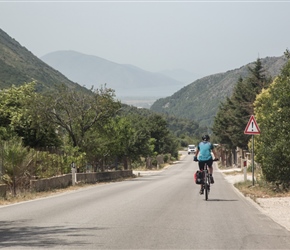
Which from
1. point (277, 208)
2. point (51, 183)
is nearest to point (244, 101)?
point (51, 183)

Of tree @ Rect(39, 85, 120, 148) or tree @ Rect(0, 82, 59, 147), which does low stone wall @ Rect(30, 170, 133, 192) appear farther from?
tree @ Rect(0, 82, 59, 147)

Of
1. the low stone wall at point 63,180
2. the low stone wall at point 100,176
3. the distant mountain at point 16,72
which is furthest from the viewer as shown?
the distant mountain at point 16,72

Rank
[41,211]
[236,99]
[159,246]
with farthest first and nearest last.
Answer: [236,99]
[41,211]
[159,246]

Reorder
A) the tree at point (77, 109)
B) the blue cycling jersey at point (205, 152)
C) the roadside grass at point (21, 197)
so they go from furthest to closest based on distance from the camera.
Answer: the tree at point (77, 109) → the roadside grass at point (21, 197) → the blue cycling jersey at point (205, 152)

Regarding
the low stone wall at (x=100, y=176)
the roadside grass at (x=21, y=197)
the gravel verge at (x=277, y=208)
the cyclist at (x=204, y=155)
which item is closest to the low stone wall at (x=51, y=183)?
the roadside grass at (x=21, y=197)

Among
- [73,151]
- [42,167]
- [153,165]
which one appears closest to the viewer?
[42,167]

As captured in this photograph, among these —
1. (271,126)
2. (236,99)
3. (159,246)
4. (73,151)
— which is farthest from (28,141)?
(236,99)

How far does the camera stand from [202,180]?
1689 cm

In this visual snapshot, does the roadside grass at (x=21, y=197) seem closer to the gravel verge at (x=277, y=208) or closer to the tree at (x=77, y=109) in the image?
the gravel verge at (x=277, y=208)

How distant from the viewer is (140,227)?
35.3 feet

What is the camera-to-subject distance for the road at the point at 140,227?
359 inches

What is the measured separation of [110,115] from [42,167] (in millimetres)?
13366

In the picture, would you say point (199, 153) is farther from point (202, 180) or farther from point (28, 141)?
point (28, 141)

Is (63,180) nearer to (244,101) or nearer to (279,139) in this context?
(279,139)
